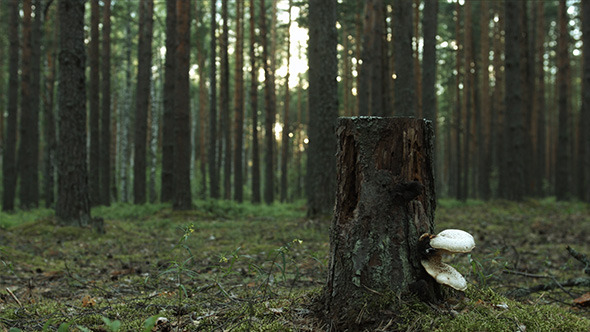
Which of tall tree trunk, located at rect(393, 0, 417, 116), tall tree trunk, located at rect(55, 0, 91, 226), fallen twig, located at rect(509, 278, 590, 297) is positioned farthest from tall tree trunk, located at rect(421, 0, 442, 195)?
tall tree trunk, located at rect(55, 0, 91, 226)

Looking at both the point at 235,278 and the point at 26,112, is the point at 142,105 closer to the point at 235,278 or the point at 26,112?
the point at 26,112

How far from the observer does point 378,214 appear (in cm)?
260

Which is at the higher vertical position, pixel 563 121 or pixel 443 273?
pixel 563 121

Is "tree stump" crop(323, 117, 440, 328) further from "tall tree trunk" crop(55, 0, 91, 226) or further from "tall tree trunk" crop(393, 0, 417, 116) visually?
"tall tree trunk" crop(393, 0, 417, 116)

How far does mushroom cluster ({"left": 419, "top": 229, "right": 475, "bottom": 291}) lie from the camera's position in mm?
2311

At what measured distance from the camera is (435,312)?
Result: 2.46 meters

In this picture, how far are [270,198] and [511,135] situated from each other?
1027 centimetres

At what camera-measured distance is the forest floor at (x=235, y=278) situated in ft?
8.52

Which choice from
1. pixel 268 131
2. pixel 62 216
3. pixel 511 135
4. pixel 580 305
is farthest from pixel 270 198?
pixel 580 305

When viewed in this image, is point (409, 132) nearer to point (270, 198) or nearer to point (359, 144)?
point (359, 144)

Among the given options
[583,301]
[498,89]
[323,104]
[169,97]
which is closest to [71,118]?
[323,104]

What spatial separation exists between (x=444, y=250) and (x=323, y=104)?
744 cm

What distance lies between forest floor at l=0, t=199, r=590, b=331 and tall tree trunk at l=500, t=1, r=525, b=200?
248cm

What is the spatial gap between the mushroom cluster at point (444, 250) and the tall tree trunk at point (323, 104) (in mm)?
7039
